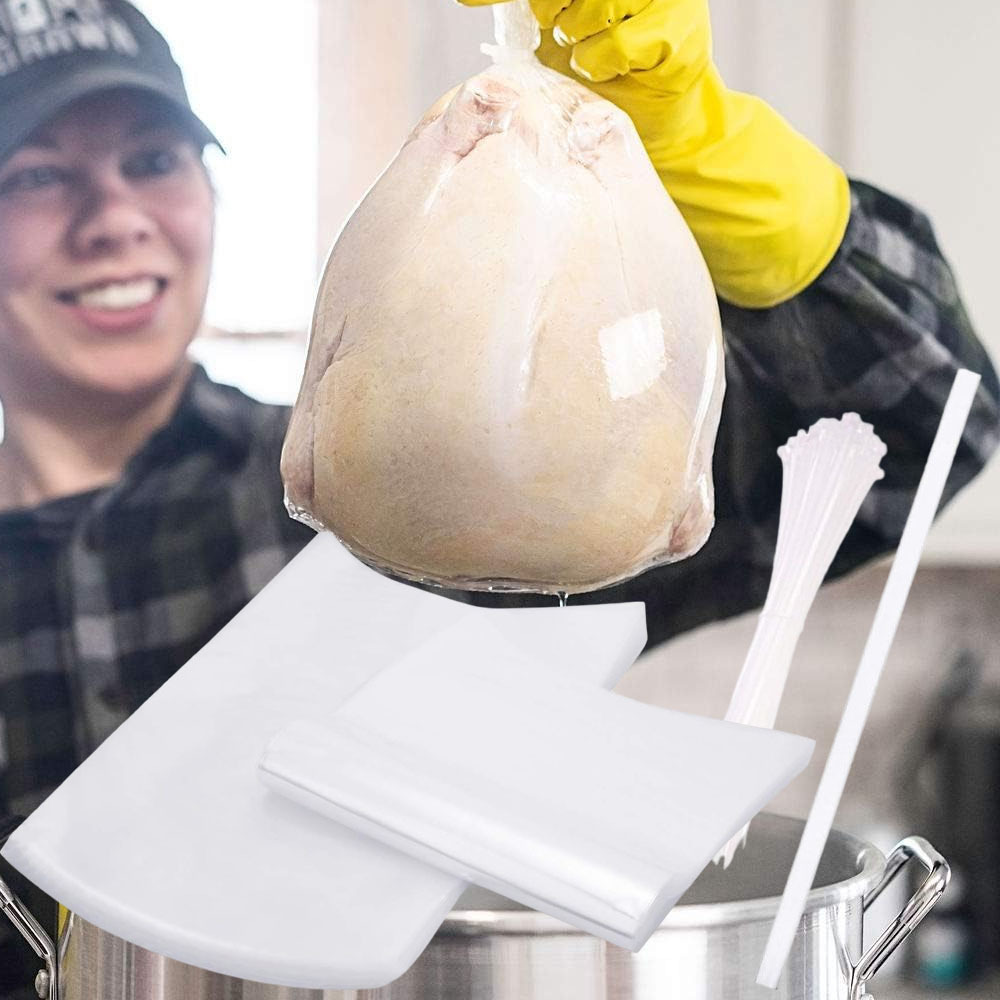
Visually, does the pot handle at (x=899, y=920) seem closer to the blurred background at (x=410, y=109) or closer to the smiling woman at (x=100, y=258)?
the smiling woman at (x=100, y=258)

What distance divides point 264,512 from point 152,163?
1.03 feet

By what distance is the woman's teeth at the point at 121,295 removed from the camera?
1.02 metres

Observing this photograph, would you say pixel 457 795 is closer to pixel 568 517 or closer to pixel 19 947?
pixel 568 517

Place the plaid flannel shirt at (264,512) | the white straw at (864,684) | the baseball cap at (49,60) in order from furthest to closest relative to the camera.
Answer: the baseball cap at (49,60), the plaid flannel shirt at (264,512), the white straw at (864,684)

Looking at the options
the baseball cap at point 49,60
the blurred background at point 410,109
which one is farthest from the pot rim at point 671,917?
the blurred background at point 410,109

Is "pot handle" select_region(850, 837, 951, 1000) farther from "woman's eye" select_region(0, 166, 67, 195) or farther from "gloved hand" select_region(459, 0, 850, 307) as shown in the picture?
"woman's eye" select_region(0, 166, 67, 195)

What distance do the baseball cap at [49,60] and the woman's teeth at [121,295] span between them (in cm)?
12

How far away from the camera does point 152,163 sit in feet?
3.43

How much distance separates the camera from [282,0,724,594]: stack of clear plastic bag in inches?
11.7

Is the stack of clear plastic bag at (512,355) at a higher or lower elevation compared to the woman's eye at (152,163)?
higher

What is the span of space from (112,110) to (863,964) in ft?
2.90

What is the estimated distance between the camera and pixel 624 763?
291 mm

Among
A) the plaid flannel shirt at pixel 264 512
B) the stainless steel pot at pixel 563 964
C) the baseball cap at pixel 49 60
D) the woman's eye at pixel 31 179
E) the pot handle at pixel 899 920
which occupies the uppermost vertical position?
the baseball cap at pixel 49 60

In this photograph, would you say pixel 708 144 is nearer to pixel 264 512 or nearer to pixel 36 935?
pixel 36 935
